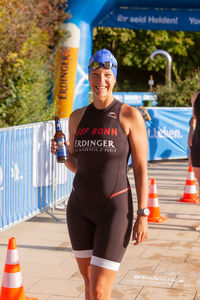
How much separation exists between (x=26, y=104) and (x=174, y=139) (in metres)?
5.56

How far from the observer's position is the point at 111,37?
116 feet

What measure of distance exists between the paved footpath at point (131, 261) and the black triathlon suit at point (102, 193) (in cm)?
153

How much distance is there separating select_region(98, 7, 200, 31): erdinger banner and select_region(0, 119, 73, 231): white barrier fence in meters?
9.18

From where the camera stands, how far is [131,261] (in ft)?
20.2

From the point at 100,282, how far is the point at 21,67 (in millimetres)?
8044

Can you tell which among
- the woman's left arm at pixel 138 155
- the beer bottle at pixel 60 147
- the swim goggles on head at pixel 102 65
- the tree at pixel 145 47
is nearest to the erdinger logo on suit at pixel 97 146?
the woman's left arm at pixel 138 155

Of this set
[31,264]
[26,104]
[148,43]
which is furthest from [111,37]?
[31,264]

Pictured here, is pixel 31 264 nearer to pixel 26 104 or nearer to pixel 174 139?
pixel 26 104

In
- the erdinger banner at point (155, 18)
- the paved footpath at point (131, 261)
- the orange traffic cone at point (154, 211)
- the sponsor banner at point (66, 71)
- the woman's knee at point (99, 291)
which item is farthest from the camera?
the erdinger banner at point (155, 18)

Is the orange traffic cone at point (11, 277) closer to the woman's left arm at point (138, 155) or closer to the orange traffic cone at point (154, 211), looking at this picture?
the woman's left arm at point (138, 155)

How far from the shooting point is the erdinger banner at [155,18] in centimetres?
1709

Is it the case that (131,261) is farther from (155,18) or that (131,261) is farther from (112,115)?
(155,18)

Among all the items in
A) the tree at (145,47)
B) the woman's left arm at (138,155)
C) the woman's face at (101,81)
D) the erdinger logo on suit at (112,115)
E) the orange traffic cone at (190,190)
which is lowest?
the orange traffic cone at (190,190)

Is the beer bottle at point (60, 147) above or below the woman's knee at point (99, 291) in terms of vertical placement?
above
